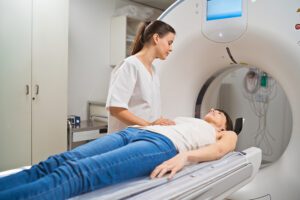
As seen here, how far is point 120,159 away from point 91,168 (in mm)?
120

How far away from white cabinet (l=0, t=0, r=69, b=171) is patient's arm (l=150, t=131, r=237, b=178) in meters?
1.61

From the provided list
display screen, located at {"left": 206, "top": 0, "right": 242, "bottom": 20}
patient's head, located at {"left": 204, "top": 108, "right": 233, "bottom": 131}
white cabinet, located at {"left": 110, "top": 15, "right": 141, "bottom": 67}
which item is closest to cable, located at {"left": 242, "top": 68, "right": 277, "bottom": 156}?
display screen, located at {"left": 206, "top": 0, "right": 242, "bottom": 20}

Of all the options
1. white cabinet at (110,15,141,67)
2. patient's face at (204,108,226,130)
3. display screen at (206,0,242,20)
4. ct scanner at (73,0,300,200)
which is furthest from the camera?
white cabinet at (110,15,141,67)

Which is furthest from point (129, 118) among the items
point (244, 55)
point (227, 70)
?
point (227, 70)

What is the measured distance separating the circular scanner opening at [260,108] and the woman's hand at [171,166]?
5.08 feet

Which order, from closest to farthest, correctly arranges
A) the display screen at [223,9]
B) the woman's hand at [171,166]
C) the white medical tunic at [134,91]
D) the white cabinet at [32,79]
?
the woman's hand at [171,166], the white medical tunic at [134,91], the display screen at [223,9], the white cabinet at [32,79]

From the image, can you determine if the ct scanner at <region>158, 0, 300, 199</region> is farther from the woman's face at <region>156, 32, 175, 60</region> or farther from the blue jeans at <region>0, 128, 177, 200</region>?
the blue jeans at <region>0, 128, 177, 200</region>

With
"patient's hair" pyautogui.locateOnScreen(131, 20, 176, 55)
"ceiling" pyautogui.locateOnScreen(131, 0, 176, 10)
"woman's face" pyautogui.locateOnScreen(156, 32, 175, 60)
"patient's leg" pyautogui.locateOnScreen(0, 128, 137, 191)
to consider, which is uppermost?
"ceiling" pyautogui.locateOnScreen(131, 0, 176, 10)

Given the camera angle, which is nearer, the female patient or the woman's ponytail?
the female patient

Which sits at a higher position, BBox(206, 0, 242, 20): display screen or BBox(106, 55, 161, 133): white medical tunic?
BBox(206, 0, 242, 20): display screen

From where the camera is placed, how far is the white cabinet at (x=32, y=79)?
2270 mm

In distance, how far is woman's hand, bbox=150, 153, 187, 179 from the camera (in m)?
1.07

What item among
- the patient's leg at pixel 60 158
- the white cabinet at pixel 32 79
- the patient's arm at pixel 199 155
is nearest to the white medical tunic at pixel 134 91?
the patient's leg at pixel 60 158

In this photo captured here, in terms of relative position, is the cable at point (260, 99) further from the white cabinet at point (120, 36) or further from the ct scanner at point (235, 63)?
the white cabinet at point (120, 36)
